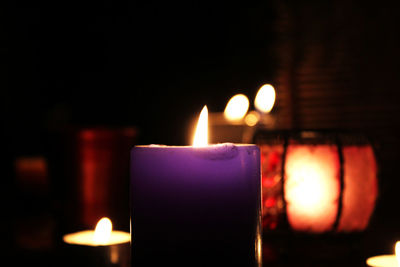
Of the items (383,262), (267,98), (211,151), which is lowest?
(383,262)

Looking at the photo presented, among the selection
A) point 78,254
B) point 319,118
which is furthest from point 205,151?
point 319,118

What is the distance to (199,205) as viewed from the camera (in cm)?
54

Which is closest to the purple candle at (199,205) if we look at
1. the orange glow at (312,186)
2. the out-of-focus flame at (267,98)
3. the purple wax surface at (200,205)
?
the purple wax surface at (200,205)

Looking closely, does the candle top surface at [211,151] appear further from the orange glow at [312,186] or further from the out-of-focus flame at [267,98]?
the out-of-focus flame at [267,98]

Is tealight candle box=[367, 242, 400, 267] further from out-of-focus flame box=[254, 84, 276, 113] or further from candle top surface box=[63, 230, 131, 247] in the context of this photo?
out-of-focus flame box=[254, 84, 276, 113]

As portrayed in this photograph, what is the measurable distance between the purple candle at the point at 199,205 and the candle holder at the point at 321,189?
293 mm

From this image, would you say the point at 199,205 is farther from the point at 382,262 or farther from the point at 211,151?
the point at 382,262

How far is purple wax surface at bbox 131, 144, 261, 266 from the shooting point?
1.78 feet

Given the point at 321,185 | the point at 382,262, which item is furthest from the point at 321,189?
the point at 382,262

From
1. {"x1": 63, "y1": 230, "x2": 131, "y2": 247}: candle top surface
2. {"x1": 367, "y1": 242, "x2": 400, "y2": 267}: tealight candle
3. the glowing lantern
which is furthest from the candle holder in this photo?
{"x1": 63, "y1": 230, "x2": 131, "y2": 247}: candle top surface

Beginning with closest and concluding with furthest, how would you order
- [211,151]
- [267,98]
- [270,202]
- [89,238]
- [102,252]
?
1. [211,151]
2. [102,252]
3. [89,238]
4. [270,202]
5. [267,98]

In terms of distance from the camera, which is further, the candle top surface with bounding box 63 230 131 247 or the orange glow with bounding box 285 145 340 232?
the orange glow with bounding box 285 145 340 232

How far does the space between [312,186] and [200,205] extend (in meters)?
0.34

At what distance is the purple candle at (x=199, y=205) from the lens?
1.78ft
